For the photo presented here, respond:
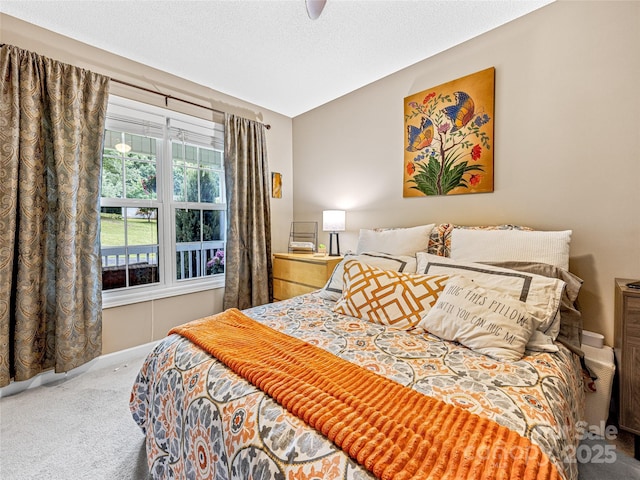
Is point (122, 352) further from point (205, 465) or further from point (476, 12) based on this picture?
point (476, 12)

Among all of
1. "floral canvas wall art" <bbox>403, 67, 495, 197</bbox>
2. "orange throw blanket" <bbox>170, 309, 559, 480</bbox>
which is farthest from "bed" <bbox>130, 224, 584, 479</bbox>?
"floral canvas wall art" <bbox>403, 67, 495, 197</bbox>

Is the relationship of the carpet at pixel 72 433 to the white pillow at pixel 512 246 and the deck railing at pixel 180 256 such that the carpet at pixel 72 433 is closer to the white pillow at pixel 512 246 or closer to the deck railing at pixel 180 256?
the deck railing at pixel 180 256

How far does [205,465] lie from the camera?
2.92ft

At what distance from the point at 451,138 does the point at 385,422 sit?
2173mm

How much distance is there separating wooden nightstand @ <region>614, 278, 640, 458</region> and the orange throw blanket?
1164mm

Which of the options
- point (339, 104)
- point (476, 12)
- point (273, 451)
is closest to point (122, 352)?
point (273, 451)

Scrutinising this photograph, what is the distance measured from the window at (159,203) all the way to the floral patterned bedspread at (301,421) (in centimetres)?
152

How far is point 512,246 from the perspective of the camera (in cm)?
172

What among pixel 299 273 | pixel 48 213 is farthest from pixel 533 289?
pixel 48 213

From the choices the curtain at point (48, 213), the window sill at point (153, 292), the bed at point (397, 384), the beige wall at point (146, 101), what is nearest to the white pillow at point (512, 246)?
the bed at point (397, 384)

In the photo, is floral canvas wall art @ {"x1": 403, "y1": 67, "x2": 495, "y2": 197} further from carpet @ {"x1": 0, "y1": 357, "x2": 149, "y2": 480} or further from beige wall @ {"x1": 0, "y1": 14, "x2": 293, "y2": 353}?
carpet @ {"x1": 0, "y1": 357, "x2": 149, "y2": 480}

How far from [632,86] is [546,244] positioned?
3.23 feet

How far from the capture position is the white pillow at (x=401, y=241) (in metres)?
2.15

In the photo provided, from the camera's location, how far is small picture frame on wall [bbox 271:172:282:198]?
346 cm
